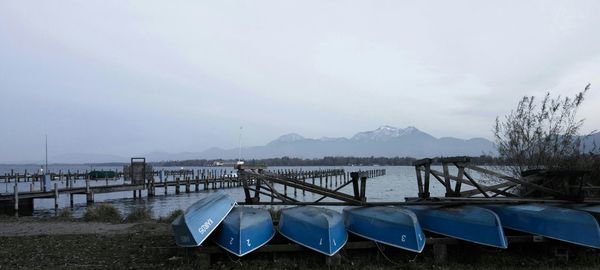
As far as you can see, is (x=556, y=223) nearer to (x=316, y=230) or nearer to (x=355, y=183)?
(x=355, y=183)

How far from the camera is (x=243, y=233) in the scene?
7.81 meters

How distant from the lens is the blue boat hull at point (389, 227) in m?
7.99

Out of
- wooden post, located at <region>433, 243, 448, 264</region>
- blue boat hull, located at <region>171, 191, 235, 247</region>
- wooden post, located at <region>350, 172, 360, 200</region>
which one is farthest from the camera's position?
wooden post, located at <region>350, 172, 360, 200</region>

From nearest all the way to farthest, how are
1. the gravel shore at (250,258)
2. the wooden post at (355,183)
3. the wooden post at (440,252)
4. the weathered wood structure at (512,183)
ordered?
1. the gravel shore at (250,258)
2. the wooden post at (440,252)
3. the weathered wood structure at (512,183)
4. the wooden post at (355,183)

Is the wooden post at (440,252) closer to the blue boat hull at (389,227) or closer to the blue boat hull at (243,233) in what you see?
the blue boat hull at (389,227)

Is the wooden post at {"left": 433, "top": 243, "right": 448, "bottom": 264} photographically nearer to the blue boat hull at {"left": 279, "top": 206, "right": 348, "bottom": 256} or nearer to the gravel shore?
the gravel shore

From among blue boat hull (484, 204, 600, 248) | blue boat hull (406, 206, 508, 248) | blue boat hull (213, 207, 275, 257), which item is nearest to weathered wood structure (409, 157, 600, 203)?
blue boat hull (406, 206, 508, 248)

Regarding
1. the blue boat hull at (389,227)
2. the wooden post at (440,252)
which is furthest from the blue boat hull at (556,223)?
the blue boat hull at (389,227)

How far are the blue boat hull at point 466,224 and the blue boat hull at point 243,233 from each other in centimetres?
295

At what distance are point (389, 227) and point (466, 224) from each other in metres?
→ 1.35

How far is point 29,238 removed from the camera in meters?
11.2

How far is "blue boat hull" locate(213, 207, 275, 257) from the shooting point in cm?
772

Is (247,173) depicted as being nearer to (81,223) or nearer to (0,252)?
(0,252)

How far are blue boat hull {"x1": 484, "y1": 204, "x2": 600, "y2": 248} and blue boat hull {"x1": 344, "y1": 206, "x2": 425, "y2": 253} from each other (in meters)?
1.98
